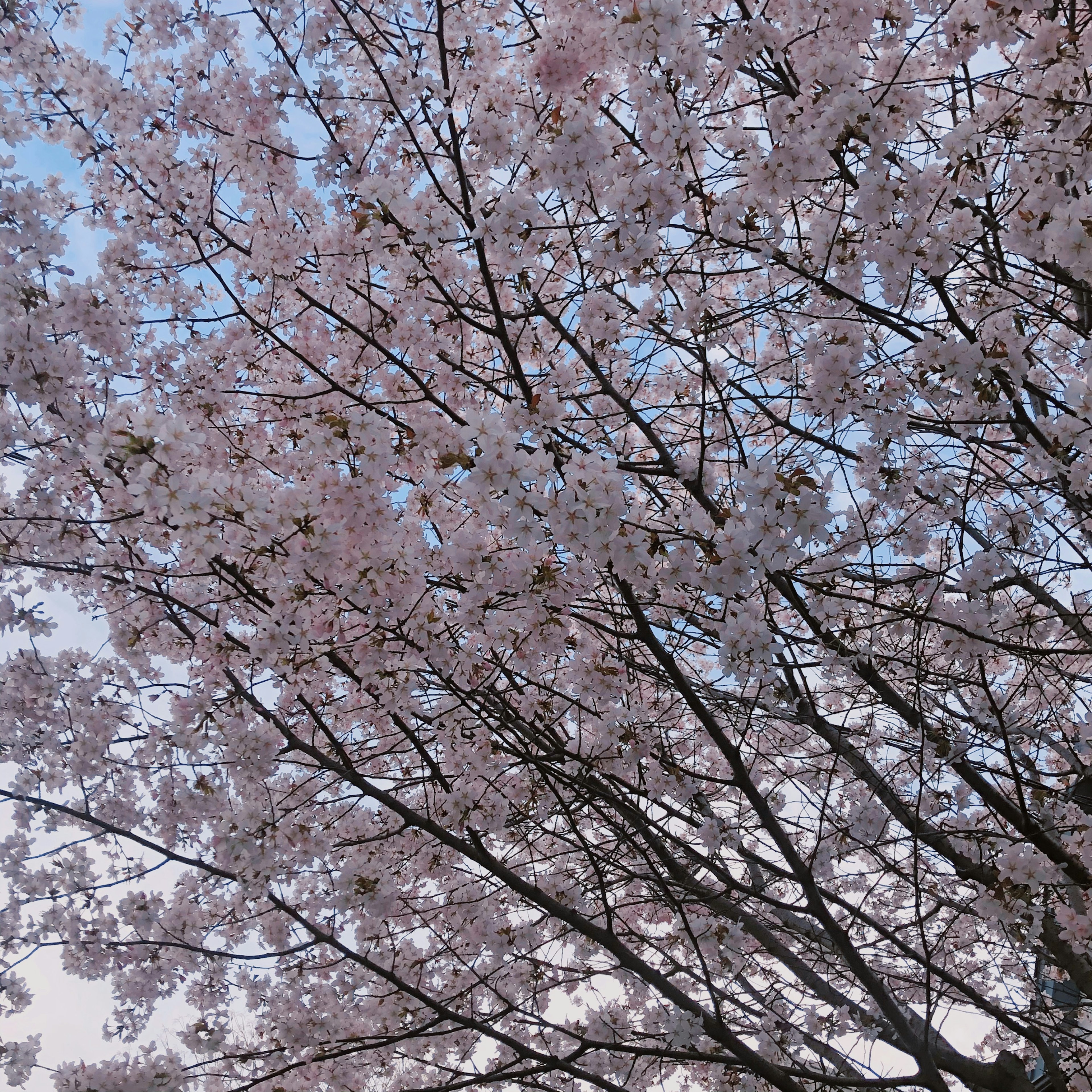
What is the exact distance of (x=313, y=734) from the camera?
4.14m

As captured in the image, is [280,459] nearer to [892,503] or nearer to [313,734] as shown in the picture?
[313,734]

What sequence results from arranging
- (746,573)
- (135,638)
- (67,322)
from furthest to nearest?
1. (135,638)
2. (67,322)
3. (746,573)

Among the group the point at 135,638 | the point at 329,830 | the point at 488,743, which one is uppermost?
the point at 135,638

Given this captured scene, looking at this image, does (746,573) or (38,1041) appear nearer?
(746,573)

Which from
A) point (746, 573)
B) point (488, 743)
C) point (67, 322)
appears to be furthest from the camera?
point (488, 743)

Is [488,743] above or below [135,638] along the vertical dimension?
below

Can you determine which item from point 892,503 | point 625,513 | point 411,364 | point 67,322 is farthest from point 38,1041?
point 892,503

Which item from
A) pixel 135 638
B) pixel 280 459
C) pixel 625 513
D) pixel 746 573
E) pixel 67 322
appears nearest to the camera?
pixel 625 513

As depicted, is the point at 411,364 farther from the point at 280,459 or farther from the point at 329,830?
the point at 329,830

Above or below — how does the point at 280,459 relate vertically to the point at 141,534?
above

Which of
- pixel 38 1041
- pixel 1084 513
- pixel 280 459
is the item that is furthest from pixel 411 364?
pixel 38 1041

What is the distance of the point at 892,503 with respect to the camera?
407 centimetres

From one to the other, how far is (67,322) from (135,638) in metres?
1.60

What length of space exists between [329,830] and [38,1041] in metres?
1.83
